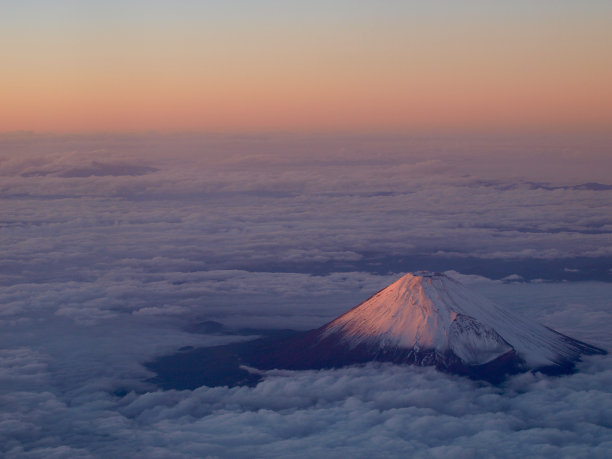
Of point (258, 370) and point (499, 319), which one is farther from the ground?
point (499, 319)

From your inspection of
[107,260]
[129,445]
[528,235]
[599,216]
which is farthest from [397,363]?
[599,216]

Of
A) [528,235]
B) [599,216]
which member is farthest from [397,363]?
[599,216]

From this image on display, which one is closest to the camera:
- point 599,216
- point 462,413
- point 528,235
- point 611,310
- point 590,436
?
point 590,436

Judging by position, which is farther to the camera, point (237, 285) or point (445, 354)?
point (237, 285)

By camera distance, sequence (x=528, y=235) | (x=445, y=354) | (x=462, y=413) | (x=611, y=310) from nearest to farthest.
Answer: (x=462, y=413) < (x=445, y=354) < (x=611, y=310) < (x=528, y=235)

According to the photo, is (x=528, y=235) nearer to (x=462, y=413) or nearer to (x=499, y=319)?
(x=499, y=319)

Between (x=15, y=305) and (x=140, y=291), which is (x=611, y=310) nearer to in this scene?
(x=140, y=291)
